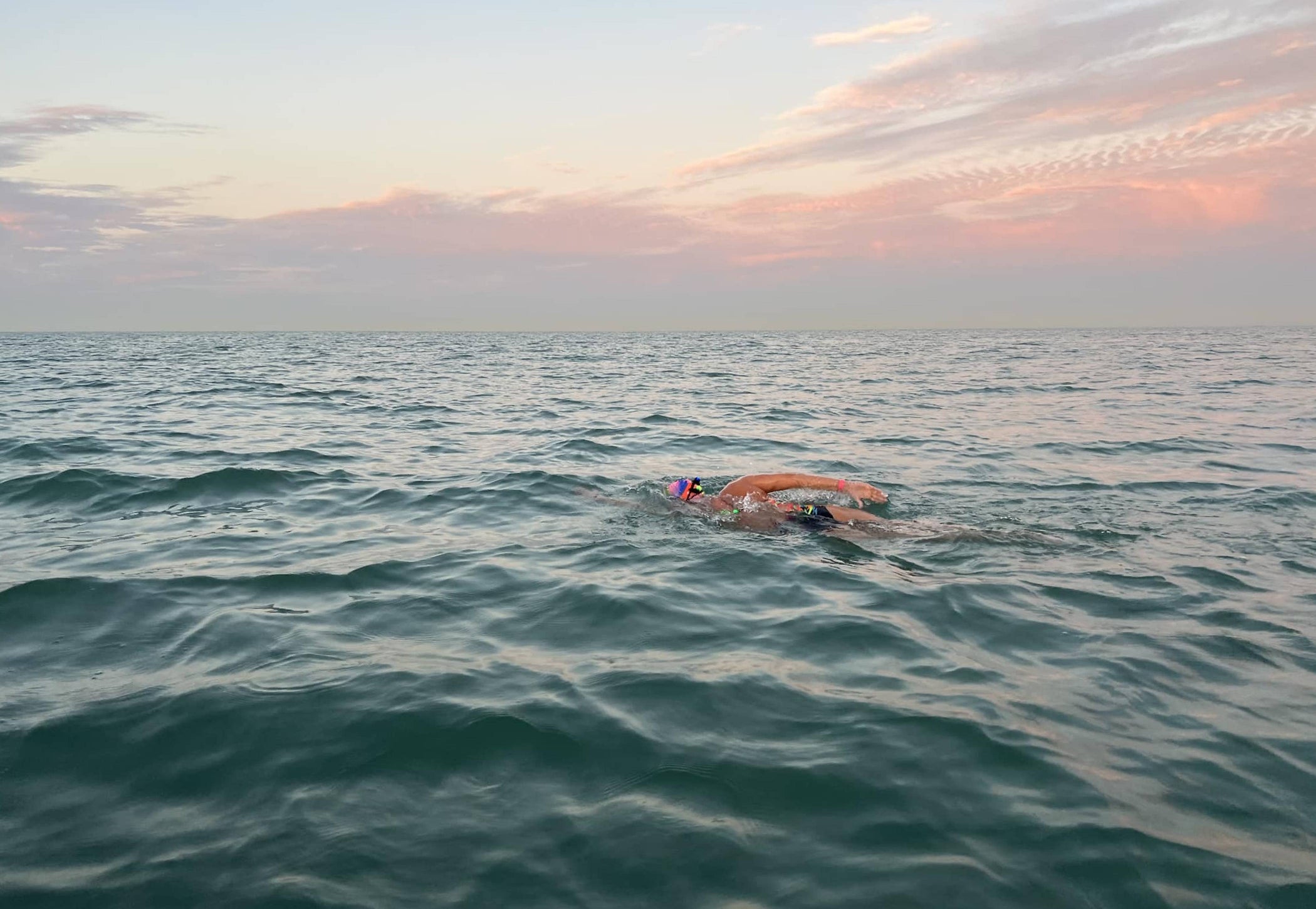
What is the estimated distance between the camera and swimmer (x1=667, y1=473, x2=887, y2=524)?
1020cm

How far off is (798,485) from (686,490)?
1489 mm

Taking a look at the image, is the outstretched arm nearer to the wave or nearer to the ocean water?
the ocean water

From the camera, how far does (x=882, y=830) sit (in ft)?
13.0

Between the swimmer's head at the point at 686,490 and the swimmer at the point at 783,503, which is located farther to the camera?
the swimmer's head at the point at 686,490

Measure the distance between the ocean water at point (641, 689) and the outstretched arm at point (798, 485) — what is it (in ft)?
1.28

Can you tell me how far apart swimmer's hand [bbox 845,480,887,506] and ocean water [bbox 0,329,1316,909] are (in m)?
0.25

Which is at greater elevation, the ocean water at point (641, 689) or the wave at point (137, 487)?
the wave at point (137, 487)

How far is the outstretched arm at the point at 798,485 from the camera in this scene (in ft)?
34.7

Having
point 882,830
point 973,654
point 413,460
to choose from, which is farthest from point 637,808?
point 413,460

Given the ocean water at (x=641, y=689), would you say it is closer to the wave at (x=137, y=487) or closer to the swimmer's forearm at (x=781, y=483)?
the wave at (x=137, y=487)

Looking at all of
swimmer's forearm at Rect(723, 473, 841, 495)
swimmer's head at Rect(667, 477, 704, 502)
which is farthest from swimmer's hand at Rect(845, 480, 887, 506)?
swimmer's head at Rect(667, 477, 704, 502)

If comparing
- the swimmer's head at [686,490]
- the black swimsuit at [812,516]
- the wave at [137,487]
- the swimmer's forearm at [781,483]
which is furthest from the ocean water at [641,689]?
the swimmer's forearm at [781,483]

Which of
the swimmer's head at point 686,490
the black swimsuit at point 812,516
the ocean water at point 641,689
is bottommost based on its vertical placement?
the ocean water at point 641,689

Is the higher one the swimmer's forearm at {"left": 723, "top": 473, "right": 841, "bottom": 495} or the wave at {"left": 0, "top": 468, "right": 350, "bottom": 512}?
the swimmer's forearm at {"left": 723, "top": 473, "right": 841, "bottom": 495}
